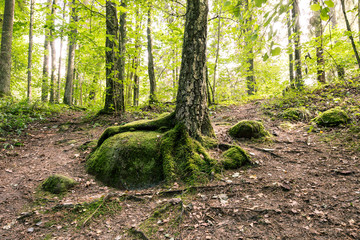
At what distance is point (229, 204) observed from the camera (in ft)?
8.71

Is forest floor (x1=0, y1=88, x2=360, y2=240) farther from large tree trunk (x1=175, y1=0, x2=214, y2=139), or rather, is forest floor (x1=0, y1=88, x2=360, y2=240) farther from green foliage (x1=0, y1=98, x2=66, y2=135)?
green foliage (x1=0, y1=98, x2=66, y2=135)

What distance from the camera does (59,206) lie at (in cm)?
287

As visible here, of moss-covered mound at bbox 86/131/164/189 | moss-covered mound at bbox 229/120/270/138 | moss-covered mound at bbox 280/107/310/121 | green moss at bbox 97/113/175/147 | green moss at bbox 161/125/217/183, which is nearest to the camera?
green moss at bbox 161/125/217/183

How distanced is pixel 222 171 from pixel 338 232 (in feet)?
5.60

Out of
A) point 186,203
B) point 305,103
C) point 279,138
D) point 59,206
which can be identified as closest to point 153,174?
point 186,203

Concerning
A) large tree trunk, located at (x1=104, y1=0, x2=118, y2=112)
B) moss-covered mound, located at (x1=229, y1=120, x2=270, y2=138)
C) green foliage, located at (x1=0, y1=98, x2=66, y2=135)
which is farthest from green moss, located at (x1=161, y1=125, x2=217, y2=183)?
green foliage, located at (x1=0, y1=98, x2=66, y2=135)

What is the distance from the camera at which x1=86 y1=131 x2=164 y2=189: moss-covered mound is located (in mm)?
3428

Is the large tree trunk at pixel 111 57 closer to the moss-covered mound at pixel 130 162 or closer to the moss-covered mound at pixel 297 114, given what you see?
the moss-covered mound at pixel 130 162

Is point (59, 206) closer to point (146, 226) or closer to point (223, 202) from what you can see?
point (146, 226)

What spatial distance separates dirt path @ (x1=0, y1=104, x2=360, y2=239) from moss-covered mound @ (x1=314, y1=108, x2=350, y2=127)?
120cm

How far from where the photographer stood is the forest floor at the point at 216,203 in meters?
2.22

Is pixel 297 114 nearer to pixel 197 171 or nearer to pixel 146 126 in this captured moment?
pixel 197 171

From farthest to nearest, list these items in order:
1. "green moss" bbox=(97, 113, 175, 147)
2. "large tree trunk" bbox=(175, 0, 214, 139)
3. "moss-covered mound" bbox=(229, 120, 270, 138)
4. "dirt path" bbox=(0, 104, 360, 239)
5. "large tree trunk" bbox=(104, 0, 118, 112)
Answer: "large tree trunk" bbox=(104, 0, 118, 112) → "moss-covered mound" bbox=(229, 120, 270, 138) → "green moss" bbox=(97, 113, 175, 147) → "large tree trunk" bbox=(175, 0, 214, 139) → "dirt path" bbox=(0, 104, 360, 239)

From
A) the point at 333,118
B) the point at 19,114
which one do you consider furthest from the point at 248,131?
the point at 19,114
